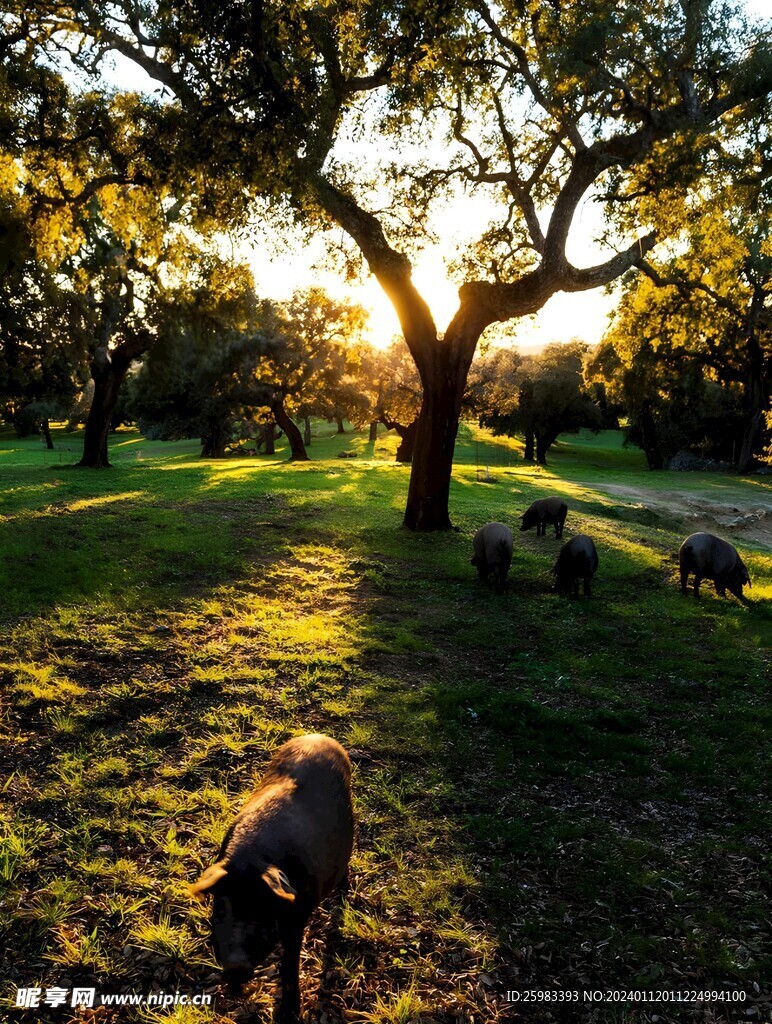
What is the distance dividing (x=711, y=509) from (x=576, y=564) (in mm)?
21040

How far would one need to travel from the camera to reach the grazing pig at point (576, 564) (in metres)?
13.5

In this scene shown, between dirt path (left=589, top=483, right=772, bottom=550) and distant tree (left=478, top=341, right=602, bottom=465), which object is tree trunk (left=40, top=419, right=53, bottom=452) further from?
dirt path (left=589, top=483, right=772, bottom=550)

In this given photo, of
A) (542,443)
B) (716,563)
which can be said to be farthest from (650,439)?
(716,563)

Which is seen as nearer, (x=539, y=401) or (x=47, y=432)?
(x=539, y=401)

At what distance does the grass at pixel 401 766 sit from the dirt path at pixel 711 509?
13.7 m

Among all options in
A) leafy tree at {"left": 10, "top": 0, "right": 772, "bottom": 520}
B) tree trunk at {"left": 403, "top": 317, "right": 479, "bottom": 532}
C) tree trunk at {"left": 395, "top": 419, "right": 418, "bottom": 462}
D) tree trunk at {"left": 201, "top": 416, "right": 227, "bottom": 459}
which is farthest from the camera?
tree trunk at {"left": 201, "top": 416, "right": 227, "bottom": 459}

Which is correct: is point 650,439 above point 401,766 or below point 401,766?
above

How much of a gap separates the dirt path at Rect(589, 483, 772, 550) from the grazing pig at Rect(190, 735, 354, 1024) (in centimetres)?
2416

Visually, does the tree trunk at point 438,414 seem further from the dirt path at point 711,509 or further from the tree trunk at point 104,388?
the tree trunk at point 104,388

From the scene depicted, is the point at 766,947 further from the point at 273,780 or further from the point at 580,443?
the point at 580,443

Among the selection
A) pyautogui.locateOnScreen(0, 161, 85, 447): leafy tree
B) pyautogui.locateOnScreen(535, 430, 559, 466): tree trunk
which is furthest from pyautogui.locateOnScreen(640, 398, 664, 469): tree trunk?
pyautogui.locateOnScreen(0, 161, 85, 447): leafy tree

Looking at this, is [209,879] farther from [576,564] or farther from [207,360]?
[207,360]

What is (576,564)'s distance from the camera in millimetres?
13539

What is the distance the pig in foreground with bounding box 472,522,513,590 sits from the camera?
13719 mm
